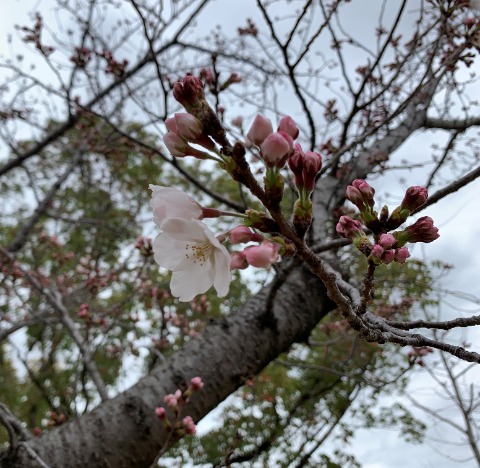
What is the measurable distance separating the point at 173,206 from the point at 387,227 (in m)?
0.49

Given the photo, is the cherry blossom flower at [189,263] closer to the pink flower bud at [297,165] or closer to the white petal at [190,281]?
the white petal at [190,281]

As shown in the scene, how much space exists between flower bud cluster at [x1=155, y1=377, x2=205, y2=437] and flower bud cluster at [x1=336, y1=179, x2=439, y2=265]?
1274 mm

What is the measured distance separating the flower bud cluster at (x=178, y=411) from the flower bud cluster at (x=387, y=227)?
1.27 m

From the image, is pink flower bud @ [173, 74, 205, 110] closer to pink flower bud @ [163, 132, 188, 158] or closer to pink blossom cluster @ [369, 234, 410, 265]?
pink flower bud @ [163, 132, 188, 158]

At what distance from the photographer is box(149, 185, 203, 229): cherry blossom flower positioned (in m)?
0.92

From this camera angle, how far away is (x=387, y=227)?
998 millimetres

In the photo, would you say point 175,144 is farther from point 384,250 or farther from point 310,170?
point 384,250

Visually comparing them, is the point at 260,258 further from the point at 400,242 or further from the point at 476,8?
the point at 476,8

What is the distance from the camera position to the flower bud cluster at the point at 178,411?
1.89 meters

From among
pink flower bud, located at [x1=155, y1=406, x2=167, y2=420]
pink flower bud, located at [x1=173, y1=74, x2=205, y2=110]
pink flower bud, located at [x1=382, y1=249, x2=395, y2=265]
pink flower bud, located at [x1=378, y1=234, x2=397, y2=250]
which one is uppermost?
pink flower bud, located at [x1=378, y1=234, x2=397, y2=250]

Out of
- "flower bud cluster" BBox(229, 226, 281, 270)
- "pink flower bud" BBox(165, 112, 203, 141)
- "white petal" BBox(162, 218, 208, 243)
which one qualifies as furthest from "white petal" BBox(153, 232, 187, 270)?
"pink flower bud" BBox(165, 112, 203, 141)

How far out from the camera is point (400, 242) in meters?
0.97

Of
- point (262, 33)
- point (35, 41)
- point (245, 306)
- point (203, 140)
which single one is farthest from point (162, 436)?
point (262, 33)

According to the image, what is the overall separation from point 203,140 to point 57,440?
5.72ft
